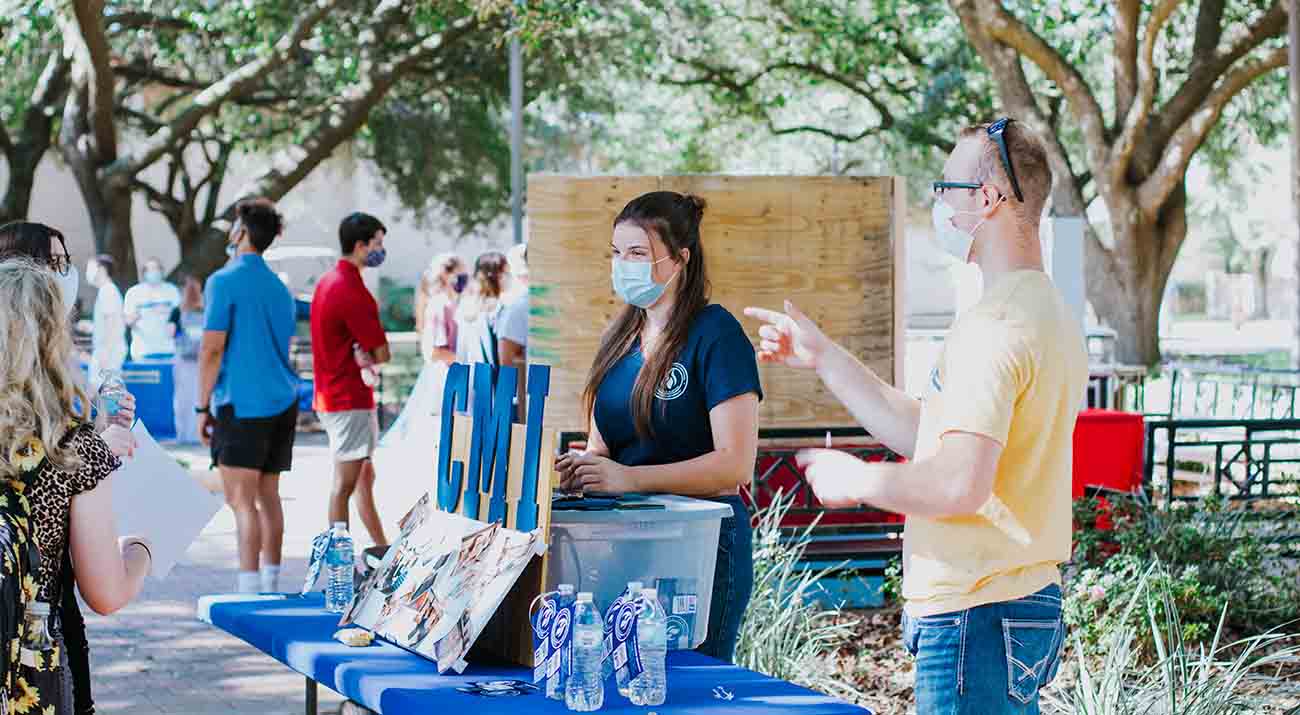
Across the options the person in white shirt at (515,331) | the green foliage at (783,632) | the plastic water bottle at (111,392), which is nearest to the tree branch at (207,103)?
the person in white shirt at (515,331)

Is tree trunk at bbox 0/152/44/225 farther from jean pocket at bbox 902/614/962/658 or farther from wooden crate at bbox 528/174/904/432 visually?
jean pocket at bbox 902/614/962/658

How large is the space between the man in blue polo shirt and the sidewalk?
55cm

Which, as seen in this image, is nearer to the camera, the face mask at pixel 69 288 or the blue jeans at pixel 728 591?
the face mask at pixel 69 288

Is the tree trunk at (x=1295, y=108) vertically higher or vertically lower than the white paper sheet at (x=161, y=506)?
higher

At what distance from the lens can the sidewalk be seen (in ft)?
22.7

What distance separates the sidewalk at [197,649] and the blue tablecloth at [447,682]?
41.6 inches

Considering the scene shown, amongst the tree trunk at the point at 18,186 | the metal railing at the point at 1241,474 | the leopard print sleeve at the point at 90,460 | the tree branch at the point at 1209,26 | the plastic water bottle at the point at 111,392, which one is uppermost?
the tree branch at the point at 1209,26

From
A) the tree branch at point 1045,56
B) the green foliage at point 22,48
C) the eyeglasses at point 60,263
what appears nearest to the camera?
the eyeglasses at point 60,263

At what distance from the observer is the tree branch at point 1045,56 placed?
18.6 metres

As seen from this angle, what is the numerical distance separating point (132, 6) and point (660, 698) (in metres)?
21.9

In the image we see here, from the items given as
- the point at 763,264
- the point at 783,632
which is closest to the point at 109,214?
the point at 763,264

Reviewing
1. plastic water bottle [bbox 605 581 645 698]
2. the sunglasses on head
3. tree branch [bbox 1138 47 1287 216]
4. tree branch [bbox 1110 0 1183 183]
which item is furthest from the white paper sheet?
tree branch [bbox 1138 47 1287 216]

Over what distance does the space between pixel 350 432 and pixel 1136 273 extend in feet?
45.6

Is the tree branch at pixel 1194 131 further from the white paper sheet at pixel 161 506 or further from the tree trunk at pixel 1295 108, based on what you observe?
the white paper sheet at pixel 161 506
